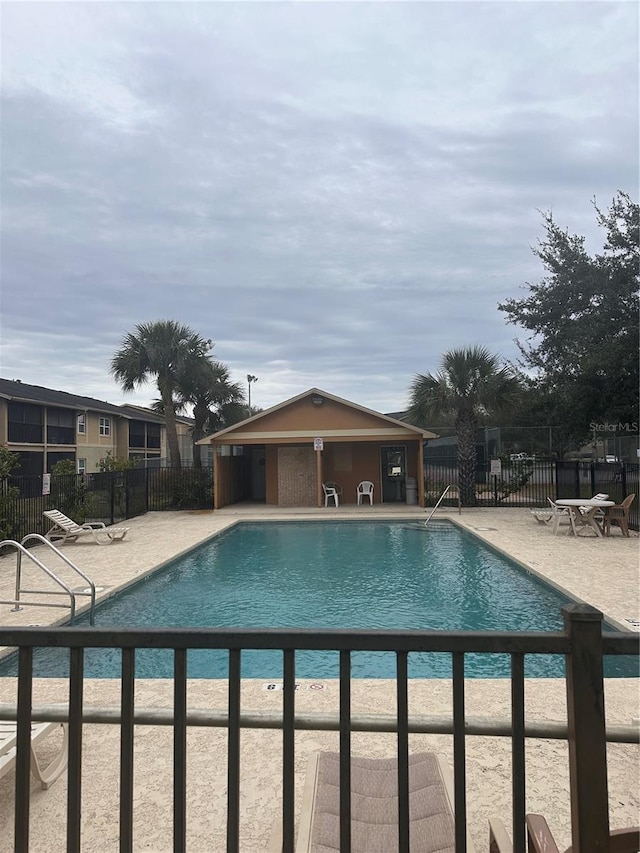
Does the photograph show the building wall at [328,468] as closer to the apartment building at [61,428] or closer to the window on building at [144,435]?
the apartment building at [61,428]

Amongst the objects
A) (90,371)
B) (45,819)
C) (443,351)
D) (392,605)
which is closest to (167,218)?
(443,351)

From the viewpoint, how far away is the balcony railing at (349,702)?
58.4 inches

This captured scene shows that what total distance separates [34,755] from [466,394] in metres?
17.2

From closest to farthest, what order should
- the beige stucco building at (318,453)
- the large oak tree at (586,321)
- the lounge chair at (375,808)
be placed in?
1. the lounge chair at (375,808)
2. the large oak tree at (586,321)
3. the beige stucco building at (318,453)

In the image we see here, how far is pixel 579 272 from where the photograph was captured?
70.2 ft

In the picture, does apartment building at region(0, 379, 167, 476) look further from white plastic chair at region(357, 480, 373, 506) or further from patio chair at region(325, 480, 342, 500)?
white plastic chair at region(357, 480, 373, 506)

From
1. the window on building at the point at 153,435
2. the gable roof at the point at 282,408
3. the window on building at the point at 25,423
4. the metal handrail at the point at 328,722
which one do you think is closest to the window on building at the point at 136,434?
the window on building at the point at 153,435

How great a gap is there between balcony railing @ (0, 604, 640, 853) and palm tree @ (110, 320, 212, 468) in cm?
2146

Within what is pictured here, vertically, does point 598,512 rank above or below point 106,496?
below

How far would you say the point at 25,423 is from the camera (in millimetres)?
26875

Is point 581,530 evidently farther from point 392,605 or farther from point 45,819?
point 45,819

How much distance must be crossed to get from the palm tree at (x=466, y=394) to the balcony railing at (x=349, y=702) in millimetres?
17478

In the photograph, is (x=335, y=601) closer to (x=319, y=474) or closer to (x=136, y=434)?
(x=319, y=474)

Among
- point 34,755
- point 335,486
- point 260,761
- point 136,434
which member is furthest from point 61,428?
point 260,761
